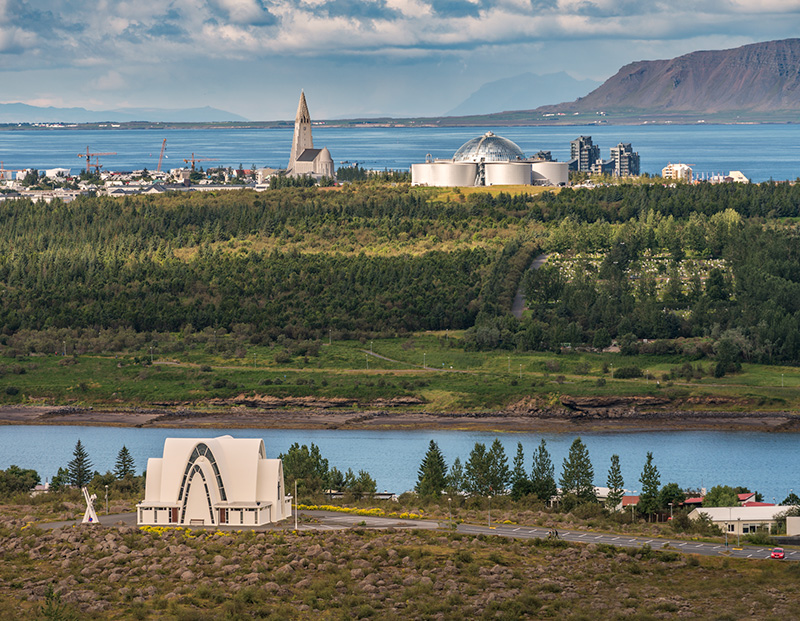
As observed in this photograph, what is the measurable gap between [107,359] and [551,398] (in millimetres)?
28210

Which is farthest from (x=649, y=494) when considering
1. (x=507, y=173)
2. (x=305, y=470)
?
(x=507, y=173)

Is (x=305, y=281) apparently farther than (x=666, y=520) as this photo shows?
Yes

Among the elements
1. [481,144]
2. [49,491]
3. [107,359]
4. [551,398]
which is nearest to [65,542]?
[49,491]

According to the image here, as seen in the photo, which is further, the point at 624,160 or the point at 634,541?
the point at 624,160

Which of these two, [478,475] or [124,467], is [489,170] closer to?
[124,467]

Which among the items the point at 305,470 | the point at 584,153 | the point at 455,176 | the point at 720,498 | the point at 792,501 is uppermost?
the point at 584,153

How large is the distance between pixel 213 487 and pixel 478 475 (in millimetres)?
14346

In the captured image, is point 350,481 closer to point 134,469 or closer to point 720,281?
point 134,469

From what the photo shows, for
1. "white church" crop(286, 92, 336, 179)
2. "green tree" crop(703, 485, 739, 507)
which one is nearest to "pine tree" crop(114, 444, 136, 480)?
"green tree" crop(703, 485, 739, 507)

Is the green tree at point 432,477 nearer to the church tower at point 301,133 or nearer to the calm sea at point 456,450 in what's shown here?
the calm sea at point 456,450

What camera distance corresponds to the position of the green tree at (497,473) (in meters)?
51.1

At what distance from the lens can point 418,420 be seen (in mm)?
74438

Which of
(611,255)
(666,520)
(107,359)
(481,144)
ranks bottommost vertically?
(666,520)

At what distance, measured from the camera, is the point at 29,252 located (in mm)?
111250
